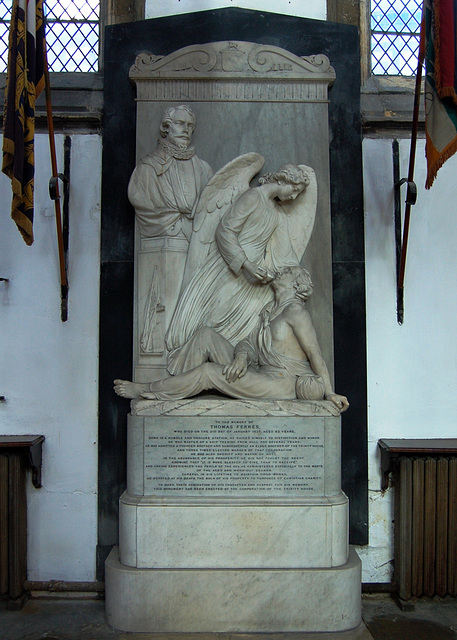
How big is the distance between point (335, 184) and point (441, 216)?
38.6 inches

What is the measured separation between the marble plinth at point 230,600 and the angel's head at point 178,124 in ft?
10.4

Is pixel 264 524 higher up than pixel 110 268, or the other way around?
pixel 110 268

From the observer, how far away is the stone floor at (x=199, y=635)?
4.91 m

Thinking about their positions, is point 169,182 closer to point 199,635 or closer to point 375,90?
point 375,90

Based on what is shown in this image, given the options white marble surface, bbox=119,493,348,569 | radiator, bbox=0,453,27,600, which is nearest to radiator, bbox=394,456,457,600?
white marble surface, bbox=119,493,348,569

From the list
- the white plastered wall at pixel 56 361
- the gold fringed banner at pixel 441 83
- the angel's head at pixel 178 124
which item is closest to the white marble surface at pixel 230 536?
the white plastered wall at pixel 56 361

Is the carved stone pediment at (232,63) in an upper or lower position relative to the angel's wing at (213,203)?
upper

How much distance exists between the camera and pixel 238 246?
5453mm

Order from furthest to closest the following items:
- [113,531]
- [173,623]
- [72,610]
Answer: [113,531], [72,610], [173,623]

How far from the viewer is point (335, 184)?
613 cm

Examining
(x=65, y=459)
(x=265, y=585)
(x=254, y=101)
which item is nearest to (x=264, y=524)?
(x=265, y=585)

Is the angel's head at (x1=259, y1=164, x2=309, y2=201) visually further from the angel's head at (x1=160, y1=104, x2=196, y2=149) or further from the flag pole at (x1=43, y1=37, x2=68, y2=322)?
the flag pole at (x1=43, y1=37, x2=68, y2=322)

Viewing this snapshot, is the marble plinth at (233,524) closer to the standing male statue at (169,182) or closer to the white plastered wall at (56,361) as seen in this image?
the white plastered wall at (56,361)

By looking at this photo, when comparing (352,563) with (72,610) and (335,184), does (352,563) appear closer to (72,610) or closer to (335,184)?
(72,610)
